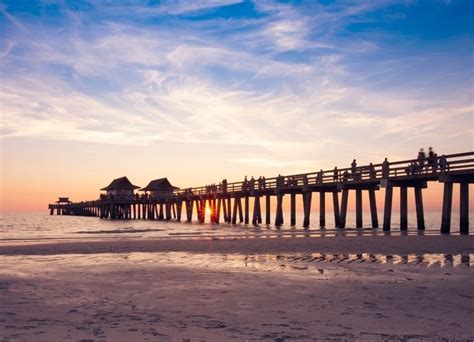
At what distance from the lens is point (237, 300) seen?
22.0ft

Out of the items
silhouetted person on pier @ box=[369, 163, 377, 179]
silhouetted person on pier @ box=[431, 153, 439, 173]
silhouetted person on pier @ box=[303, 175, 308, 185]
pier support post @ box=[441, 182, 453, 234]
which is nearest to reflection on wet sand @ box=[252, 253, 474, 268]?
pier support post @ box=[441, 182, 453, 234]

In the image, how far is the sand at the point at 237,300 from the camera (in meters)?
5.00

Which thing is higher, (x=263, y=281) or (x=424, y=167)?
(x=424, y=167)

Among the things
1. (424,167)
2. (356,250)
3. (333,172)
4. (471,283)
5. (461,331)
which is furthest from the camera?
(333,172)

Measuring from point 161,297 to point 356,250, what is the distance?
863 cm

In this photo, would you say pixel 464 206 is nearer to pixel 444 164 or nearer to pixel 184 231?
pixel 444 164

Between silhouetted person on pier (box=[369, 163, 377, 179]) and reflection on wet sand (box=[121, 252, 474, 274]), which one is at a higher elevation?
silhouetted person on pier (box=[369, 163, 377, 179])

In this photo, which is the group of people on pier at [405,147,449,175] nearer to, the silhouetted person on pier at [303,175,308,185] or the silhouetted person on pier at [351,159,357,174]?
the silhouetted person on pier at [351,159,357,174]

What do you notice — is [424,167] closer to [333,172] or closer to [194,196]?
[333,172]

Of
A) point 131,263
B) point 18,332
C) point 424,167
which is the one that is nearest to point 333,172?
point 424,167

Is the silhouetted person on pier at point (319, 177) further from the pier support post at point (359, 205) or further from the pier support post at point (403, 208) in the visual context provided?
the pier support post at point (403, 208)

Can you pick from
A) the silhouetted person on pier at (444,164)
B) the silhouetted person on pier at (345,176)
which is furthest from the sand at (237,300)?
the silhouetted person on pier at (345,176)

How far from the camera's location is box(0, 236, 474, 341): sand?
197 inches

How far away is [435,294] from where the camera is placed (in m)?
6.92
